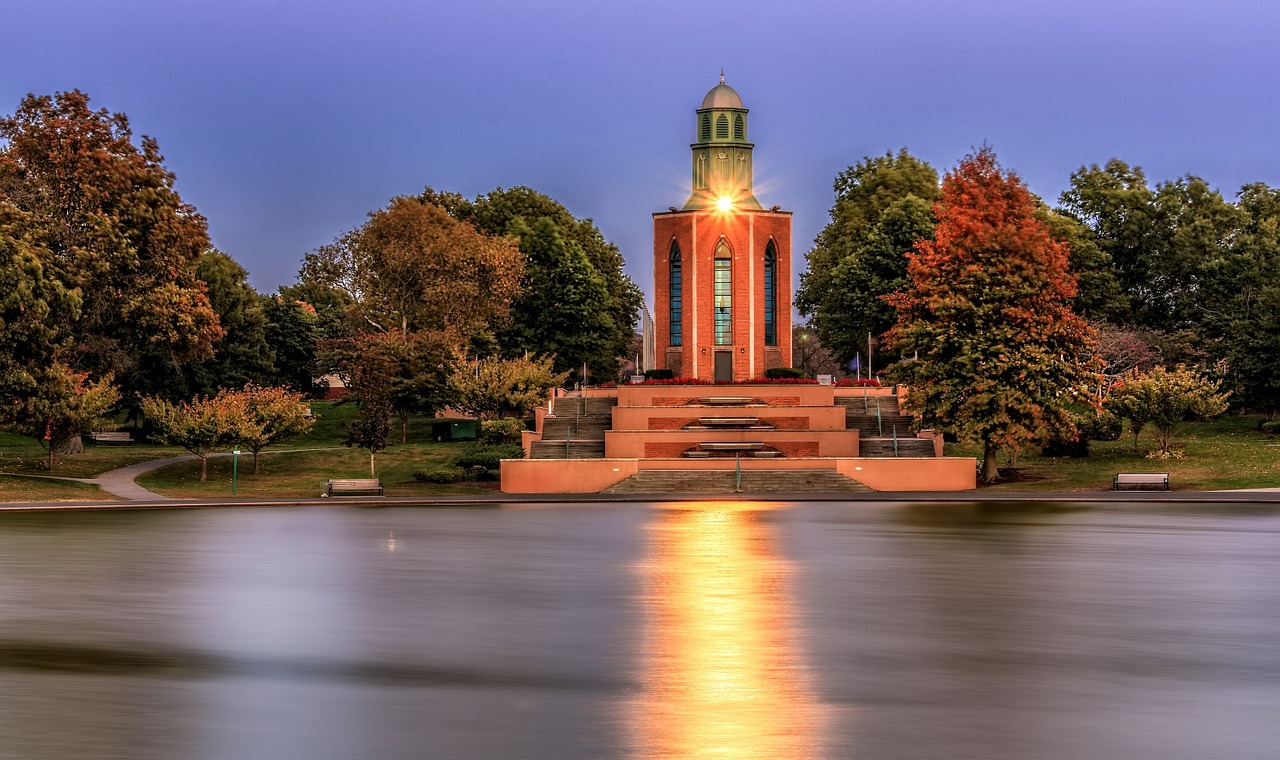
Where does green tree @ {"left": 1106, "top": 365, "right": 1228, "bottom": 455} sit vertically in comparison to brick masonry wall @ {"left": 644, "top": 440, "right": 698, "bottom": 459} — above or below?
above

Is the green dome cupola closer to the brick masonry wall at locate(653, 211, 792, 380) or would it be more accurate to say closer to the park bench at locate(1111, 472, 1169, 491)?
the brick masonry wall at locate(653, 211, 792, 380)

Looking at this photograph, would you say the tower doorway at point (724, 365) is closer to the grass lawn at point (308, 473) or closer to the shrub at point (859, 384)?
the shrub at point (859, 384)

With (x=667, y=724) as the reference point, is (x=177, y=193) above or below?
above

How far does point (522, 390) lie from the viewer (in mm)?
62625

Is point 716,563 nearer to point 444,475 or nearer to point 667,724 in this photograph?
point 667,724

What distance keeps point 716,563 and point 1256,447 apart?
36623 mm

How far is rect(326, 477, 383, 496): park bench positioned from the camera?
49156 millimetres

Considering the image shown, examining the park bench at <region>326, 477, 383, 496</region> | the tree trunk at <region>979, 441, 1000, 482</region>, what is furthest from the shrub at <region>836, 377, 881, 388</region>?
the park bench at <region>326, 477, 383, 496</region>

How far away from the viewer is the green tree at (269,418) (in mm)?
54125

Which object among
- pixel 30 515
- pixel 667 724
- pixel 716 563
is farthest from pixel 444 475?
pixel 667 724

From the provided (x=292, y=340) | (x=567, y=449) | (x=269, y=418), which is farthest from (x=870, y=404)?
(x=292, y=340)

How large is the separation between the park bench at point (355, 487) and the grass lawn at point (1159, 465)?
824 inches

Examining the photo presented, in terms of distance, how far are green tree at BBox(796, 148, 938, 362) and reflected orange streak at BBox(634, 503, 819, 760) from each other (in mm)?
46327

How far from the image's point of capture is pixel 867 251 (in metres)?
76.7
